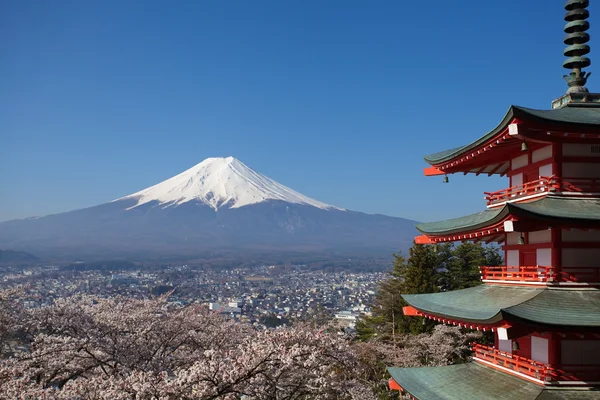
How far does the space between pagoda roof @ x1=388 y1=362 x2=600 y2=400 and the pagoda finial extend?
5.38 meters

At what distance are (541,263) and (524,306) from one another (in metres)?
1.31

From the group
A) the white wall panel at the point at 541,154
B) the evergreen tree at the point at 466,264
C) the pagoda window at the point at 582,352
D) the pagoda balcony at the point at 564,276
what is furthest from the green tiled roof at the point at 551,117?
the evergreen tree at the point at 466,264

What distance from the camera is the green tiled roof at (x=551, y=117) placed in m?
8.58

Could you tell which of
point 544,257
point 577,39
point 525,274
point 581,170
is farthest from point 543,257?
point 577,39

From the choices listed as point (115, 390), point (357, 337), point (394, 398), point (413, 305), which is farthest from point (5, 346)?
point (357, 337)

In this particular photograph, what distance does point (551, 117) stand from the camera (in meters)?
9.09

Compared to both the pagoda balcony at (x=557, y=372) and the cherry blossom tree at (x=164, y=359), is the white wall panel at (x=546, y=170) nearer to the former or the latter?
the pagoda balcony at (x=557, y=372)

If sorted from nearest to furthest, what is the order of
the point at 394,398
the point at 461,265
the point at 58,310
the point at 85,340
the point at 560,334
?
the point at 560,334 → the point at 85,340 → the point at 58,310 → the point at 394,398 → the point at 461,265

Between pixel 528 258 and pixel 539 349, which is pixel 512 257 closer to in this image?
pixel 528 258

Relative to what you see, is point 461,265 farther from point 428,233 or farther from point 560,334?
point 560,334

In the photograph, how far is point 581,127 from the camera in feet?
29.0

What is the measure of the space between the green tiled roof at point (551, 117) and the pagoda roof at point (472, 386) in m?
4.13

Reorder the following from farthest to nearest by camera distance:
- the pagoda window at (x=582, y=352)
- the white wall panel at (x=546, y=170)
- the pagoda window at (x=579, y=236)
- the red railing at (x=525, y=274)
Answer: the white wall panel at (x=546, y=170) < the pagoda window at (x=579, y=236) < the red railing at (x=525, y=274) < the pagoda window at (x=582, y=352)

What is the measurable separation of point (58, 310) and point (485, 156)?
12.5m
